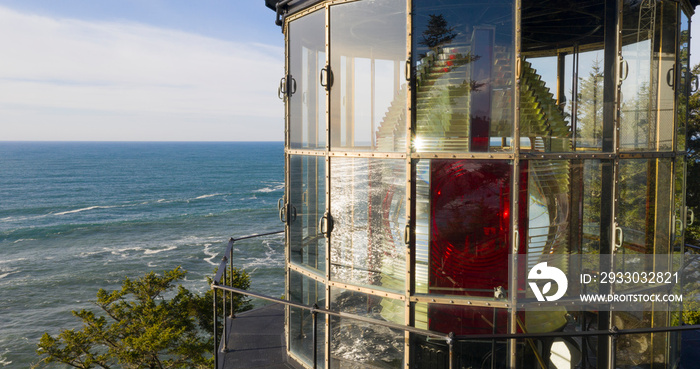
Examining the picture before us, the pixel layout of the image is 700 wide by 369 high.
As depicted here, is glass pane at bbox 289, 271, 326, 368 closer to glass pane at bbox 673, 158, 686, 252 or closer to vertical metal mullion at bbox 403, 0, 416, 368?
vertical metal mullion at bbox 403, 0, 416, 368

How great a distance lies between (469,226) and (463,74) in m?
1.60

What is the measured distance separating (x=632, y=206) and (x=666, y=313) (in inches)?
59.4

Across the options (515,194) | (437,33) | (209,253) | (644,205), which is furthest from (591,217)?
(209,253)

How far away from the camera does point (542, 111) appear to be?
5352 millimetres

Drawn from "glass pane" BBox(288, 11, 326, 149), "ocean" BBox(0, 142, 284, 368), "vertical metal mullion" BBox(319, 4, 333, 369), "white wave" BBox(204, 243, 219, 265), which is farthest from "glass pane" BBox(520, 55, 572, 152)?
"white wave" BBox(204, 243, 219, 265)

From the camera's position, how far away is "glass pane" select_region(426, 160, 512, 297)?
5.24 meters

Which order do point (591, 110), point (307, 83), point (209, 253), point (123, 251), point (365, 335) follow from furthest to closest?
point (123, 251)
point (209, 253)
point (307, 83)
point (365, 335)
point (591, 110)

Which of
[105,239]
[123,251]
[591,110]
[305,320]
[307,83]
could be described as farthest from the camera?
[105,239]

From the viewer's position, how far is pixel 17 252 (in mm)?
46844

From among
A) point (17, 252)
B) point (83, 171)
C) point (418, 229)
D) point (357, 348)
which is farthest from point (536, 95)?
point (83, 171)

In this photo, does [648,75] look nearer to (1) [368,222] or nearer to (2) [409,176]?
(2) [409,176]

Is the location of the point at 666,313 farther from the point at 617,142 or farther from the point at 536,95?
the point at 536,95

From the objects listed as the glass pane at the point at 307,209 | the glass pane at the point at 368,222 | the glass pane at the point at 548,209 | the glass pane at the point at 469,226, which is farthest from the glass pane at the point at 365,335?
the glass pane at the point at 548,209

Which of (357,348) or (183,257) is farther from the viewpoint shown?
(183,257)
